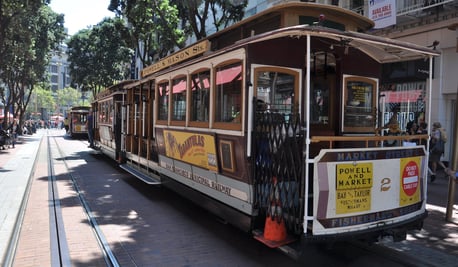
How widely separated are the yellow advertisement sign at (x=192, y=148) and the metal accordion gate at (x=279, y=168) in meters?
1.13

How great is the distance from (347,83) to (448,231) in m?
2.94

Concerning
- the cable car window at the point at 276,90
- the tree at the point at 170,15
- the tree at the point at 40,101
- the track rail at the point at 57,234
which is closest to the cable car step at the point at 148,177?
the track rail at the point at 57,234

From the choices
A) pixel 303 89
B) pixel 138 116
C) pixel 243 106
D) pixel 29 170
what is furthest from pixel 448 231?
pixel 29 170

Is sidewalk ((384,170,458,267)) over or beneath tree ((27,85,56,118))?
A: beneath

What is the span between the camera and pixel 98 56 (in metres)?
36.9

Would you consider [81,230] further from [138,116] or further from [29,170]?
[29,170]

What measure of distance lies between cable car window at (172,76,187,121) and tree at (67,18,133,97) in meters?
26.6

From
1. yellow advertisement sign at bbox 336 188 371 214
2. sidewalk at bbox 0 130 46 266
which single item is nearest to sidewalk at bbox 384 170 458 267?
yellow advertisement sign at bbox 336 188 371 214

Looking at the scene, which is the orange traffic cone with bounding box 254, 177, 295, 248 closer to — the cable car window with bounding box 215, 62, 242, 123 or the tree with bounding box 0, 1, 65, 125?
the cable car window with bounding box 215, 62, 242, 123

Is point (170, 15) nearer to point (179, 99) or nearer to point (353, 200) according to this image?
point (179, 99)

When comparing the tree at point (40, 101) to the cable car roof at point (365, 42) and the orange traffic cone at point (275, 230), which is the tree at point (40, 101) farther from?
the orange traffic cone at point (275, 230)

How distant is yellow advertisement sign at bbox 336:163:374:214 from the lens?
4637 mm

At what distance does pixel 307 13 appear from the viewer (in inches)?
219

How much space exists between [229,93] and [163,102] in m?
3.33
